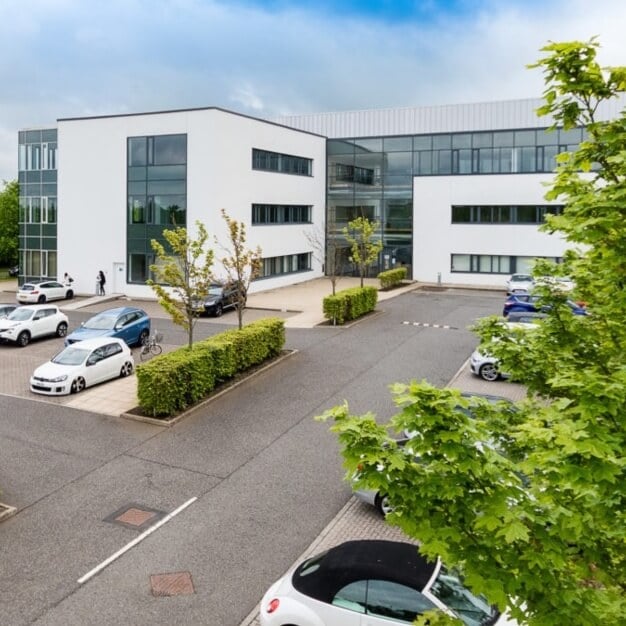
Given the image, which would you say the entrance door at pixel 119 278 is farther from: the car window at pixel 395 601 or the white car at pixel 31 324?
the car window at pixel 395 601

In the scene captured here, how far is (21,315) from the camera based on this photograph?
26.1 m

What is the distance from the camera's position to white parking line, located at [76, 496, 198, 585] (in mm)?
9391

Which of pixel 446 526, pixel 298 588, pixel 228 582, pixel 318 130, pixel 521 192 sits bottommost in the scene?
pixel 228 582

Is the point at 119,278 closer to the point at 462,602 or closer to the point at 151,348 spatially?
the point at 151,348

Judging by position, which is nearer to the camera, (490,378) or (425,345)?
(490,378)

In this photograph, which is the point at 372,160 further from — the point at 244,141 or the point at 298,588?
the point at 298,588

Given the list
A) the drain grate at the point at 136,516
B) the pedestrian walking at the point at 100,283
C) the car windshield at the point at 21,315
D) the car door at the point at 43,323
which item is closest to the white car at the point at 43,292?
the pedestrian walking at the point at 100,283

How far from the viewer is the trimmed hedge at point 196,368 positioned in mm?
16516

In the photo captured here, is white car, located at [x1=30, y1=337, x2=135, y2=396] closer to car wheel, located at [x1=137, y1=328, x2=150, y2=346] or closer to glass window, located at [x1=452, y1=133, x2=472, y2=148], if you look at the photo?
car wheel, located at [x1=137, y1=328, x2=150, y2=346]

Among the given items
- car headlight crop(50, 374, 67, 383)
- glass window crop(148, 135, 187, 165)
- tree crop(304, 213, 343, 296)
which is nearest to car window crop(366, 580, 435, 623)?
car headlight crop(50, 374, 67, 383)

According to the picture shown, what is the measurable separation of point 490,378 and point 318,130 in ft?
113

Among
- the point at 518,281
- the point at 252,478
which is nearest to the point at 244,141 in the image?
the point at 518,281

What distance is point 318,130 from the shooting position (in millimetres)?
50469

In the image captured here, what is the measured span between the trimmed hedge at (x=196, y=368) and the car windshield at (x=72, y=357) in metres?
3.02
